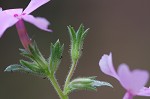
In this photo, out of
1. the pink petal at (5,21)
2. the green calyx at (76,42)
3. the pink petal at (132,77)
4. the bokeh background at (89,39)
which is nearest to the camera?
the pink petal at (132,77)

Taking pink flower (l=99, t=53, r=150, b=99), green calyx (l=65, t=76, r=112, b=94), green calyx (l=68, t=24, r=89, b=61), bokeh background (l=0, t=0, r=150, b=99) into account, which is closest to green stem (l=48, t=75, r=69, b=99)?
green calyx (l=65, t=76, r=112, b=94)

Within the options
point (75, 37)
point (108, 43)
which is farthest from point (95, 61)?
point (75, 37)

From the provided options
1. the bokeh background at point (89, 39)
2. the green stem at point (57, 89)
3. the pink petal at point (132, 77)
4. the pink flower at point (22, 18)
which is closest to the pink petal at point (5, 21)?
the pink flower at point (22, 18)

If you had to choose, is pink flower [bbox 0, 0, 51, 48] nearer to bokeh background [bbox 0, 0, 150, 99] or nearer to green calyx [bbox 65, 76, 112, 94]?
green calyx [bbox 65, 76, 112, 94]

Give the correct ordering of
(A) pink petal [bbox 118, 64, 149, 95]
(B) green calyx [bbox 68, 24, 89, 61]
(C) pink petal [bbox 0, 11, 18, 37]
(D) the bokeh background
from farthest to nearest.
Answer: (D) the bokeh background, (B) green calyx [bbox 68, 24, 89, 61], (C) pink petal [bbox 0, 11, 18, 37], (A) pink petal [bbox 118, 64, 149, 95]

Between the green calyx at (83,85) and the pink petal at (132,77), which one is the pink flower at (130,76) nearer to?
the pink petal at (132,77)

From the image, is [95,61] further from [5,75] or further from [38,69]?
[38,69]
